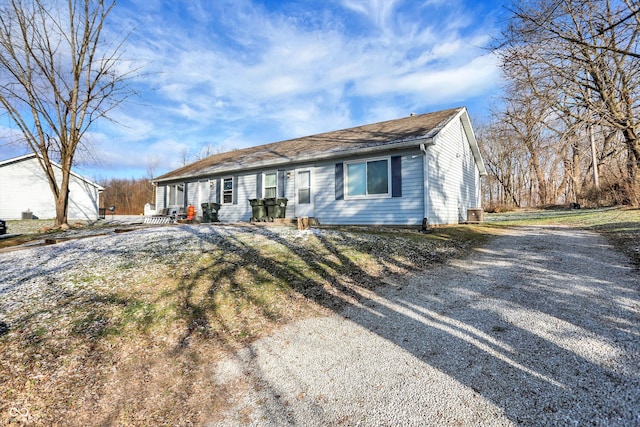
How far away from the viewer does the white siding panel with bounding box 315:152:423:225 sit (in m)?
9.70

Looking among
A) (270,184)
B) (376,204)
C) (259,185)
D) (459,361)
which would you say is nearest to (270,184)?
(270,184)

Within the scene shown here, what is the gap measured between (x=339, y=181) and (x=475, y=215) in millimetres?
6241

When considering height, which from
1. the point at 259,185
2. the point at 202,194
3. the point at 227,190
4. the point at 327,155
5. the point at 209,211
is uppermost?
the point at 327,155

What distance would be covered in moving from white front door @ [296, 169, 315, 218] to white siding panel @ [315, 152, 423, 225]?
28 cm

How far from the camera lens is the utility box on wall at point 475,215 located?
42.2 ft

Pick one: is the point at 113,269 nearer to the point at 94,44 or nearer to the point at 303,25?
the point at 303,25

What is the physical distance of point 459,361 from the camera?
2.53 meters

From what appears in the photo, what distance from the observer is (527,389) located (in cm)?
209

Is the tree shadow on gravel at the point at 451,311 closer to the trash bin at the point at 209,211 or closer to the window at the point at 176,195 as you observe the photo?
the trash bin at the point at 209,211

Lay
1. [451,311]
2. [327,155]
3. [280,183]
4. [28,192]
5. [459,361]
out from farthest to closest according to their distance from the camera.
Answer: [28,192] → [280,183] → [327,155] → [451,311] → [459,361]

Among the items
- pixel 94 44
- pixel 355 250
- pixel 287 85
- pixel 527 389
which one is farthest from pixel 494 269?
pixel 287 85

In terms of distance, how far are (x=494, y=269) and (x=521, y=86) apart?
10313 millimetres

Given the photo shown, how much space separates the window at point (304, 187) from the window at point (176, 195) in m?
7.85

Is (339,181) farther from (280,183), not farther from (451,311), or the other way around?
(451,311)
